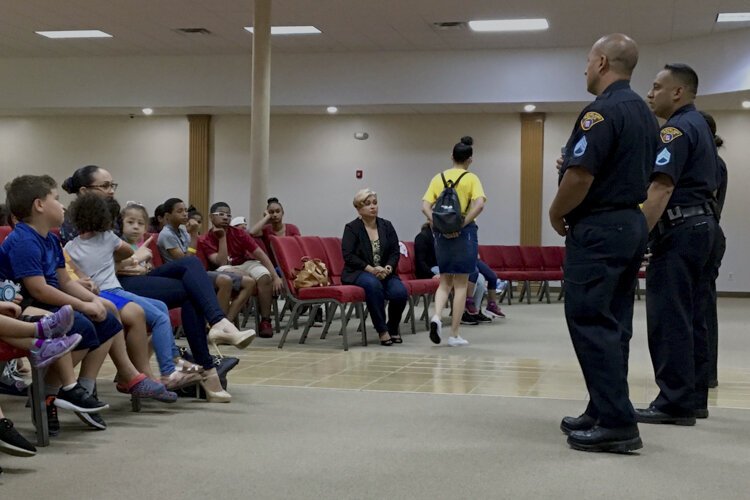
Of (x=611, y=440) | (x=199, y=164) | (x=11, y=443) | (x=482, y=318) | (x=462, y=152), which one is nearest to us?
(x=11, y=443)

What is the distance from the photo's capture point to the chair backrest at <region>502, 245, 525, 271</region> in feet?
43.4

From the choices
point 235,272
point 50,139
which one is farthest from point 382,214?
point 235,272

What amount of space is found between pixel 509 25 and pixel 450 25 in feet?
2.69

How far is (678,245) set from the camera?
389 centimetres

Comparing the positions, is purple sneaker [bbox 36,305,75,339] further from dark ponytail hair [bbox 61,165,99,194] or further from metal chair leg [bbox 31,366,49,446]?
dark ponytail hair [bbox 61,165,99,194]

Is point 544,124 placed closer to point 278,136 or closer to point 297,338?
point 278,136

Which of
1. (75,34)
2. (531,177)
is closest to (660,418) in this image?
(531,177)

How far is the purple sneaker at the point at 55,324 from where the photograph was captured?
310 cm

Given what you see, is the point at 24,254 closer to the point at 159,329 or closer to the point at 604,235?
the point at 159,329

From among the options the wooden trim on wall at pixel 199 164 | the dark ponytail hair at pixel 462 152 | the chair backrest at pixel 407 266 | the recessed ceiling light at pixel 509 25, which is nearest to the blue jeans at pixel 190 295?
the dark ponytail hair at pixel 462 152

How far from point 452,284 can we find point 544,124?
8.77 meters

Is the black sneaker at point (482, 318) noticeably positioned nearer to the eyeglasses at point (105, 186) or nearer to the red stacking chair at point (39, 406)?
the eyeglasses at point (105, 186)

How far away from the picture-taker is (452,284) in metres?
7.17

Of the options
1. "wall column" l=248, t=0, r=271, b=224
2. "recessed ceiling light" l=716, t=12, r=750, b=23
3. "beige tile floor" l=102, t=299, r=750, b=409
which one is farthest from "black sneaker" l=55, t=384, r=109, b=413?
"recessed ceiling light" l=716, t=12, r=750, b=23
